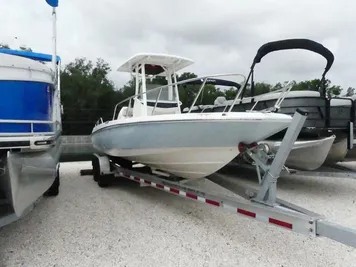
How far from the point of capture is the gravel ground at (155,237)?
2811mm

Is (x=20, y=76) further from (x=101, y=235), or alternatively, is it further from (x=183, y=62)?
(x=183, y=62)

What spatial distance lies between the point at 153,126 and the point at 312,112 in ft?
8.41

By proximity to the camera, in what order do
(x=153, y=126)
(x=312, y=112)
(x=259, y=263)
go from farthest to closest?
(x=312, y=112) → (x=153, y=126) → (x=259, y=263)

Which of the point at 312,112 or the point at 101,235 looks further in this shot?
the point at 312,112

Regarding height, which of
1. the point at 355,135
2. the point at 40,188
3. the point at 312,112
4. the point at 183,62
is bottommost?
the point at 40,188

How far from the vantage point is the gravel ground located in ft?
9.22

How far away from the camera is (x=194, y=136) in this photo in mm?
3492

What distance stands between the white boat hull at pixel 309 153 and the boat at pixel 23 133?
9.62 ft

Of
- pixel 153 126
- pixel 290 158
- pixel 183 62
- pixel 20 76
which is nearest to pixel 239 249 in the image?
pixel 153 126

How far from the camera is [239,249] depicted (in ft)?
9.93

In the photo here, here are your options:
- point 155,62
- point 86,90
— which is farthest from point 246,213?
point 86,90

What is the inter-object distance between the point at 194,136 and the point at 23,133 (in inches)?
64.3

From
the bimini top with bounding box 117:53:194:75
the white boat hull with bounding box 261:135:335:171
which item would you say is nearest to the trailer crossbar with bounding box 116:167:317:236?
the white boat hull with bounding box 261:135:335:171

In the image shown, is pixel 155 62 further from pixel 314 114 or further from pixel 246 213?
pixel 246 213
